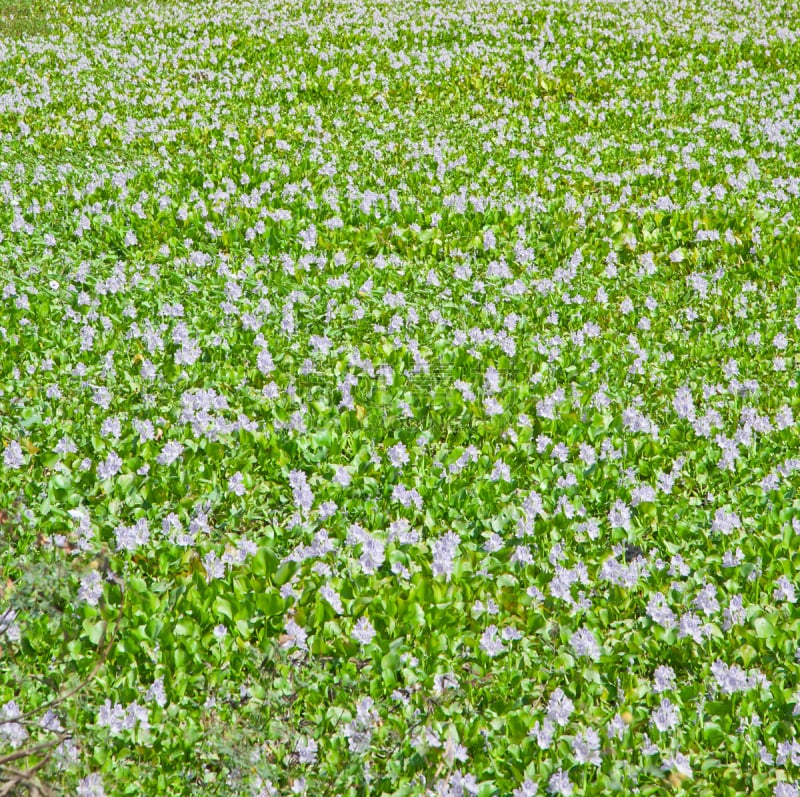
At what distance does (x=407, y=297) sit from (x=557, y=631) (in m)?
3.54

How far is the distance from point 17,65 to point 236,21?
13.9 ft

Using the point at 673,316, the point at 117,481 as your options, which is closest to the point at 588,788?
the point at 117,481

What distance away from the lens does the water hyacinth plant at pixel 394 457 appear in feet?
11.3

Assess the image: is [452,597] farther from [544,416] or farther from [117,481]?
[117,481]

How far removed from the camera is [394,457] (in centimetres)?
487

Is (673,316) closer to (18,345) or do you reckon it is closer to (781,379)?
(781,379)

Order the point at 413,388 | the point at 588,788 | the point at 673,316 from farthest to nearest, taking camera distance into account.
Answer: the point at 673,316
the point at 413,388
the point at 588,788

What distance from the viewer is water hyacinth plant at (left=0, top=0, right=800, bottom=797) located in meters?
3.45

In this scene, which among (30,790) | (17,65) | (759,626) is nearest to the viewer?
(30,790)

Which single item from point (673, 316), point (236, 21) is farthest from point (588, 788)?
point (236, 21)

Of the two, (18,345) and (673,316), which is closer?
(18,345)

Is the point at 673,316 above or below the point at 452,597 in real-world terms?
above

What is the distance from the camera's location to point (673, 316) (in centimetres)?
663

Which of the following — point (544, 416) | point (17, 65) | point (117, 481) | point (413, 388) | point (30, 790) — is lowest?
point (30, 790)
